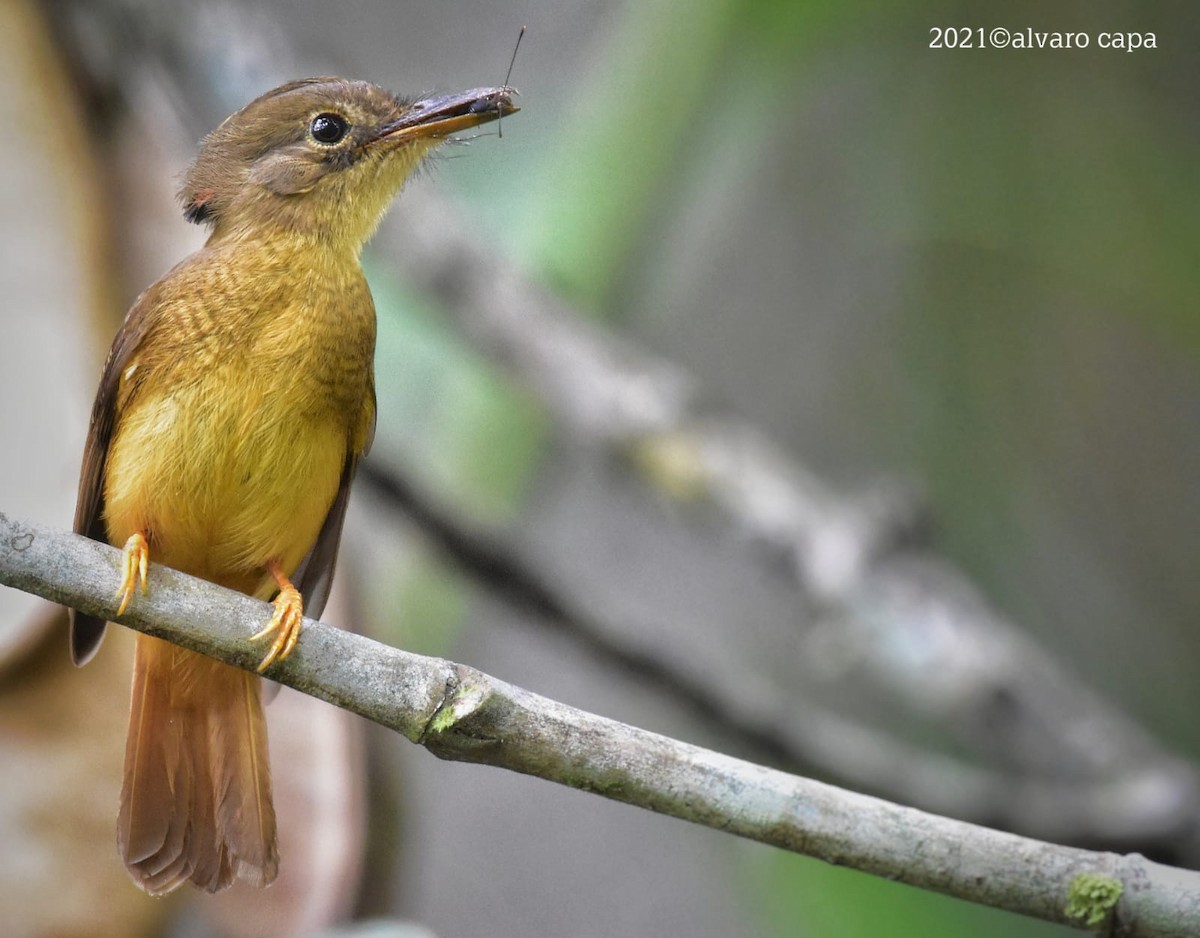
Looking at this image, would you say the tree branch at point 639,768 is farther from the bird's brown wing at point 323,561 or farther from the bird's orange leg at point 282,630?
the bird's brown wing at point 323,561

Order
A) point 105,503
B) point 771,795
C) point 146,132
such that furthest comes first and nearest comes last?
point 146,132, point 105,503, point 771,795

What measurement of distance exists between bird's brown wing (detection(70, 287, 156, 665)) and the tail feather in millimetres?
74

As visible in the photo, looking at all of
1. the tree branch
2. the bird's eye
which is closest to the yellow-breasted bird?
the bird's eye

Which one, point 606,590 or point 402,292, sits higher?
point 402,292

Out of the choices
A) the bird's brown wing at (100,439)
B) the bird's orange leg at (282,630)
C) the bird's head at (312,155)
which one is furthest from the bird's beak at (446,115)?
the bird's orange leg at (282,630)

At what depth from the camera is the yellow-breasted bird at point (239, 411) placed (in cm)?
129

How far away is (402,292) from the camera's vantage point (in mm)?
2139

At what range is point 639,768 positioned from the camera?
1049 mm

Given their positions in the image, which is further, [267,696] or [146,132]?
[146,132]

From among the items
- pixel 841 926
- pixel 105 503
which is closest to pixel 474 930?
pixel 841 926

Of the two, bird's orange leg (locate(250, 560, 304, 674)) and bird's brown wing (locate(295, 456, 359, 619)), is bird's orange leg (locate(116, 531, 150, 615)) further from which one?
bird's brown wing (locate(295, 456, 359, 619))

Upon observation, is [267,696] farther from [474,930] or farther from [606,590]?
[606,590]

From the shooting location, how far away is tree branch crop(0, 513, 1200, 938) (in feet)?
3.43

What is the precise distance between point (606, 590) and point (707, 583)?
0.89 feet
